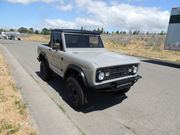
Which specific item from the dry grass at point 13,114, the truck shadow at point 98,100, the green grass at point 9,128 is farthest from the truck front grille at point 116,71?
the green grass at point 9,128

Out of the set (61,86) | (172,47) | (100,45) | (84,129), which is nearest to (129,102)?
(84,129)

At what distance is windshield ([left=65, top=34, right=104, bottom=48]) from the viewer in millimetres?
3954

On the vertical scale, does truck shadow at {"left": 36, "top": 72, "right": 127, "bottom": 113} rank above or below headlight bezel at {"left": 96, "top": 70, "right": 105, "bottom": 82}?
below

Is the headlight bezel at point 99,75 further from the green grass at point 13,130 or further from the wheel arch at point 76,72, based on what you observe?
the green grass at point 13,130

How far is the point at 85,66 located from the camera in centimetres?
287

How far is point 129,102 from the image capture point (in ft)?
12.5

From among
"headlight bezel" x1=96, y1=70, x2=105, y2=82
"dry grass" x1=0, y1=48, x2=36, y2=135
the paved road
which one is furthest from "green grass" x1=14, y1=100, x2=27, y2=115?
"headlight bezel" x1=96, y1=70, x2=105, y2=82

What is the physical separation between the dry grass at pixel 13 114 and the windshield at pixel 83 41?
2.07 metres

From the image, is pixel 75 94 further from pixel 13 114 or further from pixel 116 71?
pixel 13 114

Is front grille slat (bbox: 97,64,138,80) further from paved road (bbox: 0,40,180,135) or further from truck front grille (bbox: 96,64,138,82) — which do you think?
paved road (bbox: 0,40,180,135)

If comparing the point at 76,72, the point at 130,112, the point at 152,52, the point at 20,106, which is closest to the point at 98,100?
the point at 130,112

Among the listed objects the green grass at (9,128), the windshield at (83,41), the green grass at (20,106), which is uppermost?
the windshield at (83,41)

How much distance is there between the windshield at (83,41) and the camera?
156 inches

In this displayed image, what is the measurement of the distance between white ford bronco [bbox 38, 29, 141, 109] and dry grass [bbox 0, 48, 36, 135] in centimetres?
116
